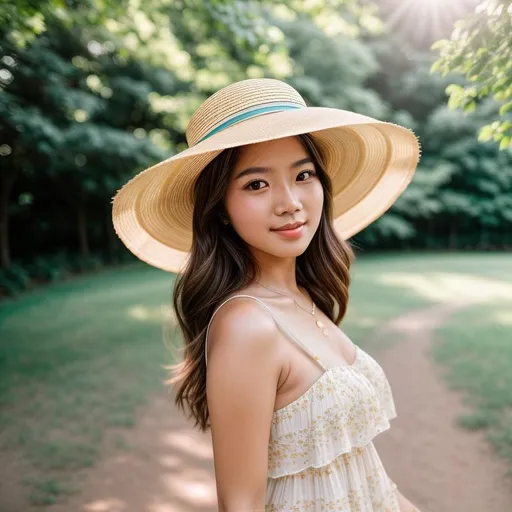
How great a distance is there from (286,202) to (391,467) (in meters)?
3.02

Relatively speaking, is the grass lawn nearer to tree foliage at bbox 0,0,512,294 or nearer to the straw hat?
the straw hat

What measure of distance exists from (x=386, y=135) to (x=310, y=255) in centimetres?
54

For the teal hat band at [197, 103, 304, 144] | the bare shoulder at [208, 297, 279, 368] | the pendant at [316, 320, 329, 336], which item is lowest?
the pendant at [316, 320, 329, 336]

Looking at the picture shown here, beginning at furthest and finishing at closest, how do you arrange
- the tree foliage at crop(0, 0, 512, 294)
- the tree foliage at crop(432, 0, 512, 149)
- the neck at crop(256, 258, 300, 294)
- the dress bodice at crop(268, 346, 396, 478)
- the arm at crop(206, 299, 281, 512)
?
1. the tree foliage at crop(0, 0, 512, 294)
2. the tree foliage at crop(432, 0, 512, 149)
3. the neck at crop(256, 258, 300, 294)
4. the dress bodice at crop(268, 346, 396, 478)
5. the arm at crop(206, 299, 281, 512)

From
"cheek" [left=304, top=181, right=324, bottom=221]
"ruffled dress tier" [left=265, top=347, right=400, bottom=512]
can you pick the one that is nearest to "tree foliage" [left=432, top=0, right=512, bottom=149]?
"cheek" [left=304, top=181, right=324, bottom=221]

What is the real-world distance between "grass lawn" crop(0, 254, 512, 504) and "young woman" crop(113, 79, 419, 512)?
271cm

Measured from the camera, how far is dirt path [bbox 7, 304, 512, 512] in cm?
323

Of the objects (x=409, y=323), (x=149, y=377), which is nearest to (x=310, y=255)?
(x=149, y=377)

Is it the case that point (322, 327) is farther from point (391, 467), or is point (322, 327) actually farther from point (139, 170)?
point (139, 170)

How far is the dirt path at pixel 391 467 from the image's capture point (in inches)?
127

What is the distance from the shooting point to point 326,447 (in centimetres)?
132

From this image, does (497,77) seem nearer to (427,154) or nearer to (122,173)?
(122,173)

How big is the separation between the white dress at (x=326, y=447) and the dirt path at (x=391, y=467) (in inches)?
81.0

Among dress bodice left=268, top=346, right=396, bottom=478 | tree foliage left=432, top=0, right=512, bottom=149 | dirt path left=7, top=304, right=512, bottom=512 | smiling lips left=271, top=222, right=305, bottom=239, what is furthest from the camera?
dirt path left=7, top=304, right=512, bottom=512
